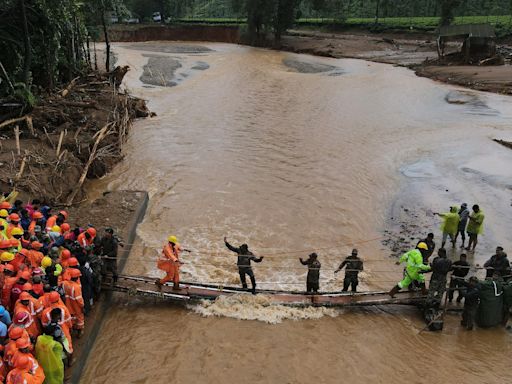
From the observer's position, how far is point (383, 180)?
18266 millimetres

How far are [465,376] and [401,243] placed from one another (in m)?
5.23

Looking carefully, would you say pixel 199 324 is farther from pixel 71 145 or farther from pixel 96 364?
pixel 71 145

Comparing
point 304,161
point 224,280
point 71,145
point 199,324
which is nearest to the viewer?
point 199,324

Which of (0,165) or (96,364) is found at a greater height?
(0,165)

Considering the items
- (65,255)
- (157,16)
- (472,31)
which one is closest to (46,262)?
(65,255)

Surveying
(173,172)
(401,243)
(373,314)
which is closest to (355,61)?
(173,172)

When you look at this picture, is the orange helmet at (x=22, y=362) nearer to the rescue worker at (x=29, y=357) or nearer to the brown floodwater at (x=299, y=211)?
the rescue worker at (x=29, y=357)

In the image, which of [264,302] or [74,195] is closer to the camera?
[264,302]

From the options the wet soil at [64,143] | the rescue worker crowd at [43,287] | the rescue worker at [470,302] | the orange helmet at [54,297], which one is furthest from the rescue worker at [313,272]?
the wet soil at [64,143]

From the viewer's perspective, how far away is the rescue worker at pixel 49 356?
272 inches

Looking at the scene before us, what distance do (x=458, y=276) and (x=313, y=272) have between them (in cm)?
310

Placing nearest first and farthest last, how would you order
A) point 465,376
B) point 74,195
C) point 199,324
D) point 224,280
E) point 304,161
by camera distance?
point 465,376 < point 199,324 < point 224,280 < point 74,195 < point 304,161

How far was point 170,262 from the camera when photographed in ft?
32.4

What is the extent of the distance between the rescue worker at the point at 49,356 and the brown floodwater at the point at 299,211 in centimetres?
133
